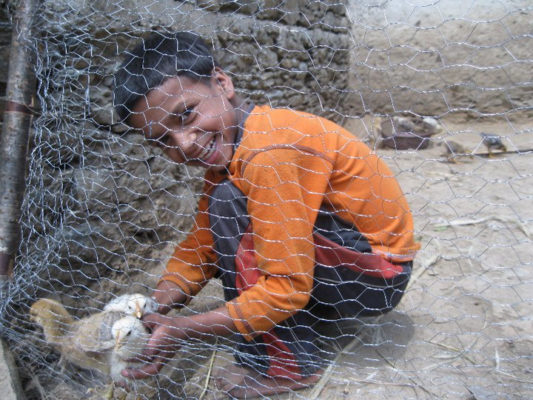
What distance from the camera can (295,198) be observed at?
111cm

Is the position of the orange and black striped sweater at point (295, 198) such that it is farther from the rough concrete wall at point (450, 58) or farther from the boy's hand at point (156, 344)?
the rough concrete wall at point (450, 58)

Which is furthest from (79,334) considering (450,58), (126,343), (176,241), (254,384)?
(450,58)

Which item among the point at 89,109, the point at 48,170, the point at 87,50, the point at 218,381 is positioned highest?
the point at 87,50

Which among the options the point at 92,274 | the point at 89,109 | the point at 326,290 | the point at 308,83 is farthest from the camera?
the point at 308,83

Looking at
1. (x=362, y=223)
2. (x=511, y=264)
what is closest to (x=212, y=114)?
(x=362, y=223)

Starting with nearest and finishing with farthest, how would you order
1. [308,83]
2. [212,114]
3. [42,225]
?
[212,114] → [42,225] → [308,83]

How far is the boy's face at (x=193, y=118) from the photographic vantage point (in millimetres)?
1147

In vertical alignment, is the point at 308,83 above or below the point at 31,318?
above

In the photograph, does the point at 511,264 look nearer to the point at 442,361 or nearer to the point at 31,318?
the point at 442,361

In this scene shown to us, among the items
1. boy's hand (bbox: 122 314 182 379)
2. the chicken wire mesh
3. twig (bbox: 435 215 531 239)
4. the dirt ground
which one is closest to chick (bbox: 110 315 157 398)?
boy's hand (bbox: 122 314 182 379)

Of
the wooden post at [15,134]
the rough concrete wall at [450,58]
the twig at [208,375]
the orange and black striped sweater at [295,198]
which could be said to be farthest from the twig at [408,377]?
the rough concrete wall at [450,58]

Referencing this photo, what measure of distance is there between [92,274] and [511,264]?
5.20 ft

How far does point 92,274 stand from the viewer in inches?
68.1

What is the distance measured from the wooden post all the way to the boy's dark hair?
278mm
